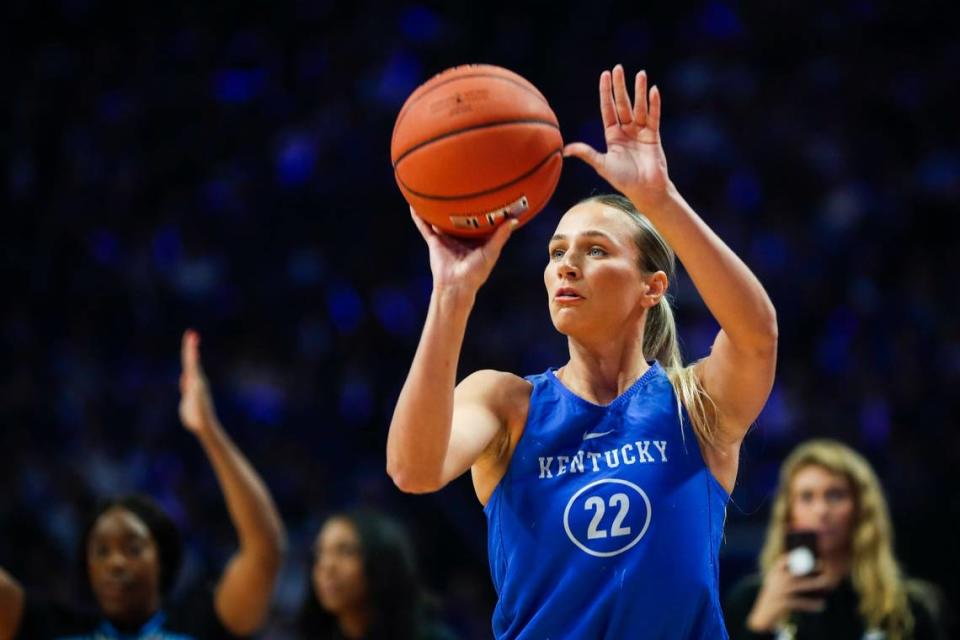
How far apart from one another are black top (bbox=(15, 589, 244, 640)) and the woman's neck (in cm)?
240

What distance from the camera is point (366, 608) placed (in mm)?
5562

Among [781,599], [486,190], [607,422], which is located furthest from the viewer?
[781,599]

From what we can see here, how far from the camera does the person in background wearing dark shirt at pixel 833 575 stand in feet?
17.3

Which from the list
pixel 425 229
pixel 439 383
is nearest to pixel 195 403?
pixel 425 229

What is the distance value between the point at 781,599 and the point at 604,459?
235 cm

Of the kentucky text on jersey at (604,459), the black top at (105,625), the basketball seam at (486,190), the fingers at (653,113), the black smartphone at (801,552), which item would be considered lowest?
the black top at (105,625)

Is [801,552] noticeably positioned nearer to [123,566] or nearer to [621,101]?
[123,566]

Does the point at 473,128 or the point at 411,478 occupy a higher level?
the point at 473,128

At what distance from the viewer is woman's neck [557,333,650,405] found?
342 cm

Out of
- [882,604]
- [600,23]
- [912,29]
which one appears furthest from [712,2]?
[882,604]

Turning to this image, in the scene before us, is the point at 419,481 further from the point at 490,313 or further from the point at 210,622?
the point at 490,313

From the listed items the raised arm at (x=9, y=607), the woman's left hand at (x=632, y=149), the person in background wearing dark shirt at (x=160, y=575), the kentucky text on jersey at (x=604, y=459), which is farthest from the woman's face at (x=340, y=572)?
the woman's left hand at (x=632, y=149)

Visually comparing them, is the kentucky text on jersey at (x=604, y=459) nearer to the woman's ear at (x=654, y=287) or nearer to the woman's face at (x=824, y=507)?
the woman's ear at (x=654, y=287)

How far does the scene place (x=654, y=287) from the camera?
349 centimetres
